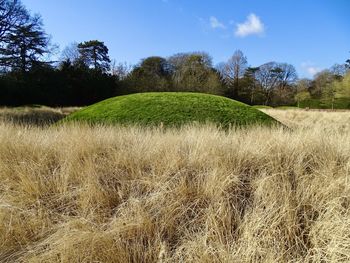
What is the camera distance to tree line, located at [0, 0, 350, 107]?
73.6ft

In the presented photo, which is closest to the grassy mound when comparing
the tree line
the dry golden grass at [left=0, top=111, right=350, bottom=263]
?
the dry golden grass at [left=0, top=111, right=350, bottom=263]

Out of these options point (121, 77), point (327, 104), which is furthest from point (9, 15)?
point (327, 104)

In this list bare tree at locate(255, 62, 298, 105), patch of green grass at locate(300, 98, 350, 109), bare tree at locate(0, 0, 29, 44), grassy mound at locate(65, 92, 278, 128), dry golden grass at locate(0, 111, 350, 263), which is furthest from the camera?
bare tree at locate(255, 62, 298, 105)

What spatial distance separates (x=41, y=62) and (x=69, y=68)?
5447 mm

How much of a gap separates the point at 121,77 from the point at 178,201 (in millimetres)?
36908

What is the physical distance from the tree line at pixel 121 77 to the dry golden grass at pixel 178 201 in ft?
70.8

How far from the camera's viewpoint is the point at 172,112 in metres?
8.73

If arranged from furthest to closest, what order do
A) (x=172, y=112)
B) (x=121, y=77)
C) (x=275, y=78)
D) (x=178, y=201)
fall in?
(x=275, y=78) < (x=121, y=77) < (x=172, y=112) < (x=178, y=201)

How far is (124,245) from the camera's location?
6.71 feet

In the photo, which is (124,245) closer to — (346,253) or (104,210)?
(104,210)

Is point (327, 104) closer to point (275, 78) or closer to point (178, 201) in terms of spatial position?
point (275, 78)

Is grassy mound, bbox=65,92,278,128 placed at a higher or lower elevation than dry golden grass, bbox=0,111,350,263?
higher

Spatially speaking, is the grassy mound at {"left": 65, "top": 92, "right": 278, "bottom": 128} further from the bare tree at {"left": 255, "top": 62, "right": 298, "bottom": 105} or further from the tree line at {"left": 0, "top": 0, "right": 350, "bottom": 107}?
the bare tree at {"left": 255, "top": 62, "right": 298, "bottom": 105}

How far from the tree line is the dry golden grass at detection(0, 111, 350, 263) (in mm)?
21579
